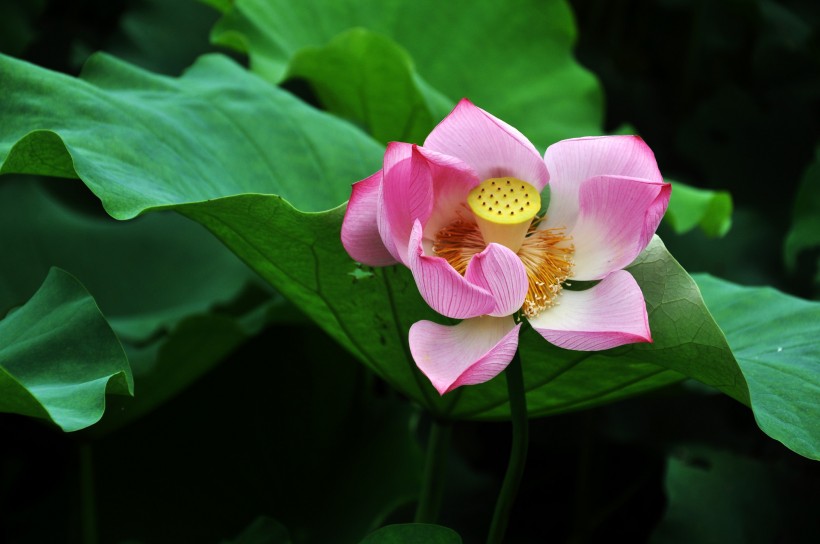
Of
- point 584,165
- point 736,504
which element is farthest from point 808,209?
point 584,165

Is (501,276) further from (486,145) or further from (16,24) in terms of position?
(16,24)

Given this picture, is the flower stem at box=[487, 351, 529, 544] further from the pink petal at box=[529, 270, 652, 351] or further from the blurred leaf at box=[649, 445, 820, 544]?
the blurred leaf at box=[649, 445, 820, 544]

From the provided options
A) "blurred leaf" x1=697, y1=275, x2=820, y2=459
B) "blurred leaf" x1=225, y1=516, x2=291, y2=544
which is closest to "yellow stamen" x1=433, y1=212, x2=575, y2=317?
"blurred leaf" x1=697, y1=275, x2=820, y2=459

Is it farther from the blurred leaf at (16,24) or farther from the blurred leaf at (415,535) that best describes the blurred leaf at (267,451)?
the blurred leaf at (16,24)

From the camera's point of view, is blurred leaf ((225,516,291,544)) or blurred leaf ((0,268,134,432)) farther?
blurred leaf ((225,516,291,544))

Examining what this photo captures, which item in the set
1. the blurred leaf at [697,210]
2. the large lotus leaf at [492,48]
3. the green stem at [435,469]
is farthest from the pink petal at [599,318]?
the large lotus leaf at [492,48]
